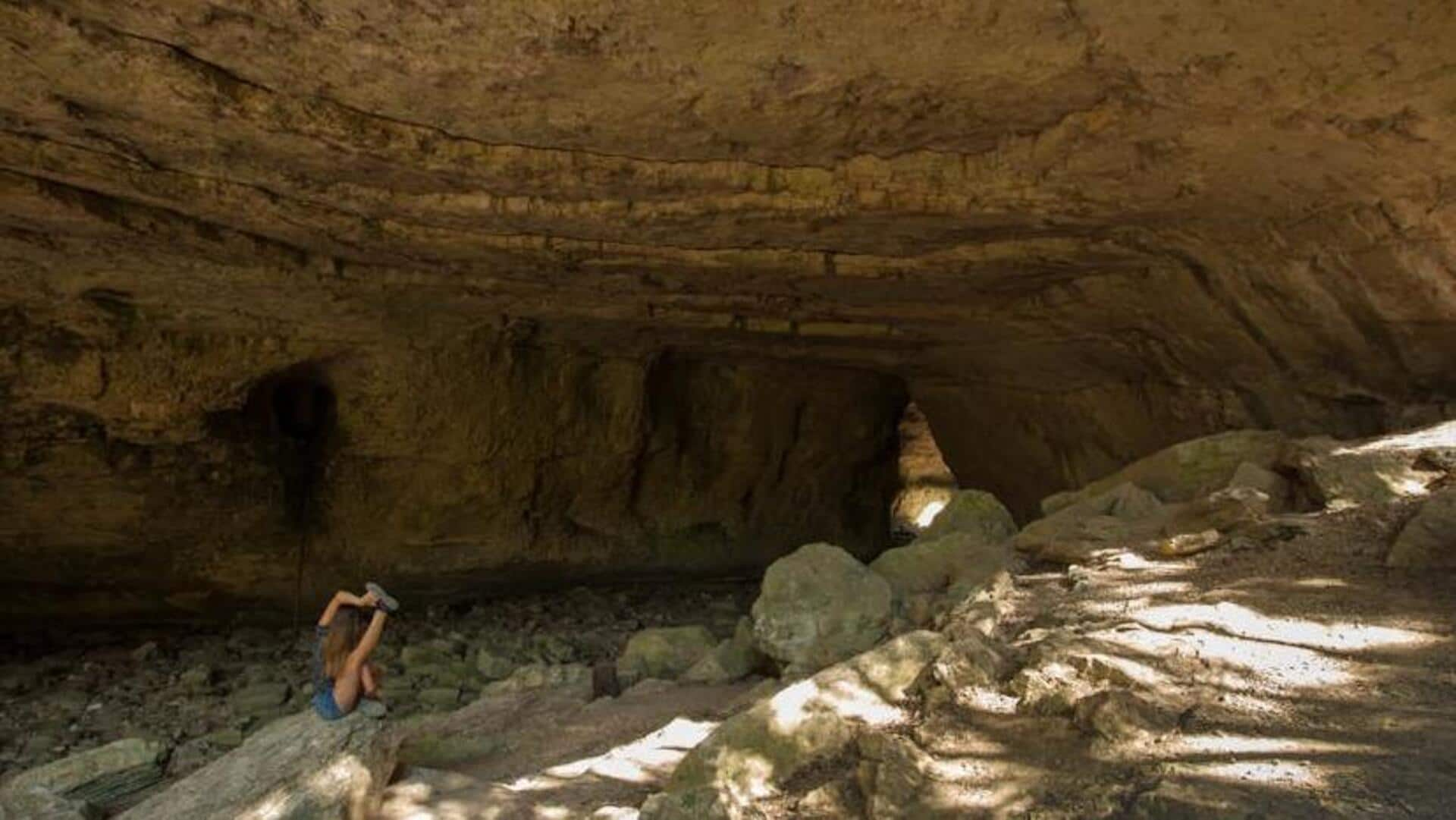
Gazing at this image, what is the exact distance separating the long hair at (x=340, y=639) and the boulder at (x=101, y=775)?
1181 millimetres

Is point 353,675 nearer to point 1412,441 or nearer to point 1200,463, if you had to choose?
point 1200,463

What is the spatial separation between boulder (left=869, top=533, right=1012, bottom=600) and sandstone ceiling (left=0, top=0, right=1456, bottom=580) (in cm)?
181

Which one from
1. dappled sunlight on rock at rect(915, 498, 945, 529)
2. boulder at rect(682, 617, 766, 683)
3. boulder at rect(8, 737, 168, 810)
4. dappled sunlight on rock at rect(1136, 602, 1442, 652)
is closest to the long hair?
boulder at rect(8, 737, 168, 810)

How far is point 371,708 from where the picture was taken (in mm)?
3463

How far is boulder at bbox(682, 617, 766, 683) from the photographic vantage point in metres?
4.64

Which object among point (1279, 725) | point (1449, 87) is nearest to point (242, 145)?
point (1279, 725)

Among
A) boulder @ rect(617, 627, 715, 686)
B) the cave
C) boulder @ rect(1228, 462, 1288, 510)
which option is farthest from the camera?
boulder @ rect(617, 627, 715, 686)

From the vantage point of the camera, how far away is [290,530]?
7406 mm

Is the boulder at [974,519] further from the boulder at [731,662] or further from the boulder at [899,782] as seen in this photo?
the boulder at [899,782]

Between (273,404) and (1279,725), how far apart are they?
24.0 feet

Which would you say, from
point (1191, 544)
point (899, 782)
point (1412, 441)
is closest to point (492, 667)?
point (1191, 544)

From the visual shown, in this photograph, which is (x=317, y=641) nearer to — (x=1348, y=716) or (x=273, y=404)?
(x=1348, y=716)

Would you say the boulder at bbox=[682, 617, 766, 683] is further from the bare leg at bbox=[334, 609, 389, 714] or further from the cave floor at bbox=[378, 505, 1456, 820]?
the bare leg at bbox=[334, 609, 389, 714]

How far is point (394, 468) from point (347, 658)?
4361mm
